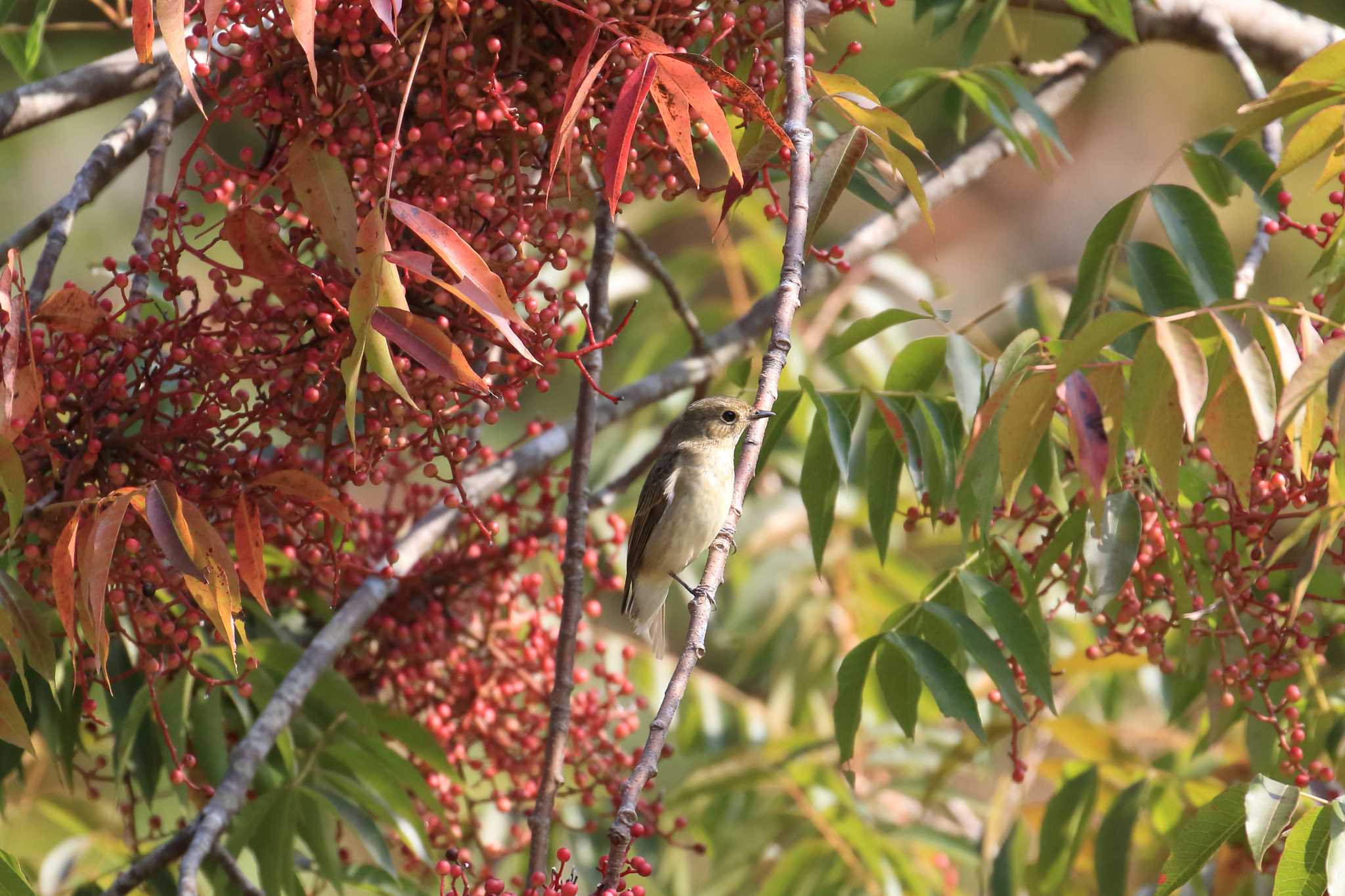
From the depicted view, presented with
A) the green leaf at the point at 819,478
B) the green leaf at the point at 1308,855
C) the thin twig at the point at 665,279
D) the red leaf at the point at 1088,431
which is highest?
the thin twig at the point at 665,279

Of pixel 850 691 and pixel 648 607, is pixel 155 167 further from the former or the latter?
pixel 648 607

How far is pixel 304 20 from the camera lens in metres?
2.25

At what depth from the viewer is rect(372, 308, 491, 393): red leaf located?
236cm

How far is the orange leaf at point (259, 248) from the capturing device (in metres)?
2.58

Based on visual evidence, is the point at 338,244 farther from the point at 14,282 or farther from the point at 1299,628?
the point at 1299,628

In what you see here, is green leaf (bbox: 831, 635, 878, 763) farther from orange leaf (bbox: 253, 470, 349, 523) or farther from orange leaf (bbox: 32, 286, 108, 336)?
orange leaf (bbox: 32, 286, 108, 336)

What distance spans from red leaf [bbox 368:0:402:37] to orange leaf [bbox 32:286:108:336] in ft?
2.75

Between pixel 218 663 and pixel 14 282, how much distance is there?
1285mm

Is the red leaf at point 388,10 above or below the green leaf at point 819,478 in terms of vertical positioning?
above

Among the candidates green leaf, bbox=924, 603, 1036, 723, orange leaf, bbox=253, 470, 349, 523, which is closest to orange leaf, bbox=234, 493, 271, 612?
orange leaf, bbox=253, 470, 349, 523

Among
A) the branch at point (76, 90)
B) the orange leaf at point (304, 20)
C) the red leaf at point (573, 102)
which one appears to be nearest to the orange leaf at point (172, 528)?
the orange leaf at point (304, 20)

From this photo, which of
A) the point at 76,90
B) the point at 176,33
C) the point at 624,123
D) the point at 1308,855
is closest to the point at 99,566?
the point at 176,33

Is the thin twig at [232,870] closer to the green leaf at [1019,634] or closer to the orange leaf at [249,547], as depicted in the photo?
the orange leaf at [249,547]

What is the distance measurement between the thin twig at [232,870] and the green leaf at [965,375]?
203 cm
